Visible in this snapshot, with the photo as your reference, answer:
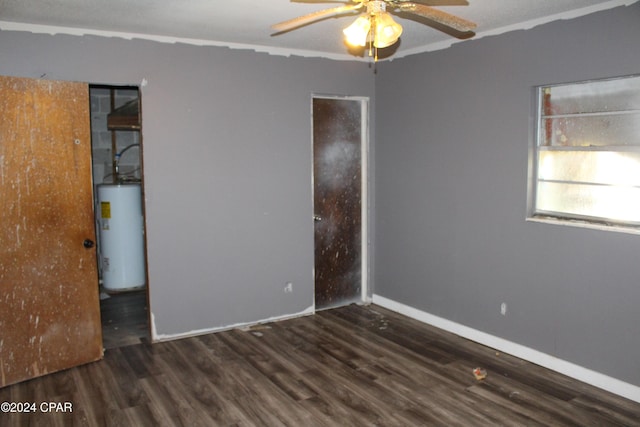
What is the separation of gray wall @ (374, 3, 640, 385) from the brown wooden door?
2662mm

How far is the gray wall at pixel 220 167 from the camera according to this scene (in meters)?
4.05

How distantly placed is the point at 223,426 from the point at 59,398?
1.16m

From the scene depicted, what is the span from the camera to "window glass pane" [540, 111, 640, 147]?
325 centimetres

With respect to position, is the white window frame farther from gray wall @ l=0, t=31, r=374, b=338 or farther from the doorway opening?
the doorway opening

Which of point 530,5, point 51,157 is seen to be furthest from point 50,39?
point 530,5

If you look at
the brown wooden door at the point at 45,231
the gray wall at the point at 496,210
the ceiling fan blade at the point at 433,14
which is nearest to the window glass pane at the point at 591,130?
the gray wall at the point at 496,210

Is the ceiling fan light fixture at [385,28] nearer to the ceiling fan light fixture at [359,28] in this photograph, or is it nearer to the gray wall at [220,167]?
the ceiling fan light fixture at [359,28]

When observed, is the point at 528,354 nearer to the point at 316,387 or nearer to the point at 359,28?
the point at 316,387

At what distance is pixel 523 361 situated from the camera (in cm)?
384

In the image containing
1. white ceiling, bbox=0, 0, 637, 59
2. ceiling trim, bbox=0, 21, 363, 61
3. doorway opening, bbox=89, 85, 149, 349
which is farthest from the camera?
doorway opening, bbox=89, 85, 149, 349

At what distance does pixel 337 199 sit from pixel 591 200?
2.28m

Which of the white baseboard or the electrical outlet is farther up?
the electrical outlet

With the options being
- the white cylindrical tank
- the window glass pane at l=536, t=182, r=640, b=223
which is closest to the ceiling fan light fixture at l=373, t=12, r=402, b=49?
the window glass pane at l=536, t=182, r=640, b=223

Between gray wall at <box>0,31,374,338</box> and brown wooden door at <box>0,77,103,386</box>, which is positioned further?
gray wall at <box>0,31,374,338</box>
